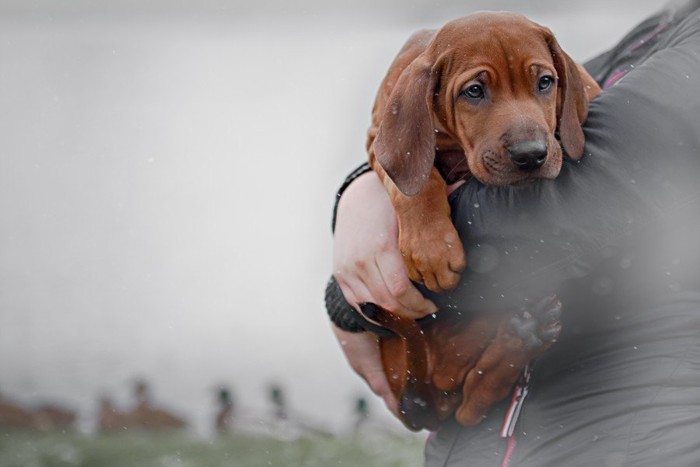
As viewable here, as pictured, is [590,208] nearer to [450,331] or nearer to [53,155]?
[450,331]

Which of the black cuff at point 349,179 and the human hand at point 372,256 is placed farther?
the black cuff at point 349,179

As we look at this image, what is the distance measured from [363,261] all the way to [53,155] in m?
18.1

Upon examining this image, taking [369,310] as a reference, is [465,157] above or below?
above

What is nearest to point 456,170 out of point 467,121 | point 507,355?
point 467,121

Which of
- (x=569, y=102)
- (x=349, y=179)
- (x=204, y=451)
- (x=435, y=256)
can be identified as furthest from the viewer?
A: (x=204, y=451)

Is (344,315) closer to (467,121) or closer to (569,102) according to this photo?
(467,121)

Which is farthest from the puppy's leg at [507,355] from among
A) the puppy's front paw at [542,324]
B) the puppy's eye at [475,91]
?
the puppy's eye at [475,91]

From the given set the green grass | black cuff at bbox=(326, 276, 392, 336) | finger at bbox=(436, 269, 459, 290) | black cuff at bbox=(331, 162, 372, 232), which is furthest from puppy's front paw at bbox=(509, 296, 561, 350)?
the green grass

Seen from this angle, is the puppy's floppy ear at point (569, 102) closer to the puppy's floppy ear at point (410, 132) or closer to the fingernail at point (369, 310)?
the puppy's floppy ear at point (410, 132)

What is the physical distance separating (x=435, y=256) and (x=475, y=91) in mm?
329

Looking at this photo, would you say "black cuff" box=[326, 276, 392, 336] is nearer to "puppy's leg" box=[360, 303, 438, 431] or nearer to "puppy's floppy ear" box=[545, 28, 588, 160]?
"puppy's leg" box=[360, 303, 438, 431]

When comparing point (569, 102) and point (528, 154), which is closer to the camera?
point (528, 154)

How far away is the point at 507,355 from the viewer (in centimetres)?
163

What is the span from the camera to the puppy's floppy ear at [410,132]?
1.61 metres
